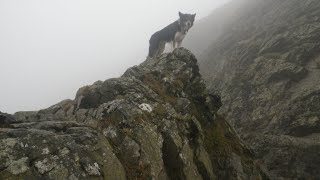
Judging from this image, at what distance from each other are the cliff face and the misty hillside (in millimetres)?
5941

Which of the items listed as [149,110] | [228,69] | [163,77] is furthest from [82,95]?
[228,69]

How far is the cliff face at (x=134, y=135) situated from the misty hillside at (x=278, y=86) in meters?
5.94

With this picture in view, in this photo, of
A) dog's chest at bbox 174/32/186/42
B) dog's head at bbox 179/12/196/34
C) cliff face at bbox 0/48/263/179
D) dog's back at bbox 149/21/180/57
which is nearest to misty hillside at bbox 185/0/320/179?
cliff face at bbox 0/48/263/179

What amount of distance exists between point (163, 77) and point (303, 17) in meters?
24.3

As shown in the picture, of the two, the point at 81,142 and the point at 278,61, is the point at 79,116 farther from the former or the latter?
the point at 278,61

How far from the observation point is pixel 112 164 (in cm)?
1353

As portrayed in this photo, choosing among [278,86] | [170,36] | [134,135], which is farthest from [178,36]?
[134,135]

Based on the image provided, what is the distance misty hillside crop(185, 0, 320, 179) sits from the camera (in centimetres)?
2550

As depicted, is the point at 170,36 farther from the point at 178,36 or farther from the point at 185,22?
the point at 185,22

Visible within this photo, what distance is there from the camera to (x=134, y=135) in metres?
15.7

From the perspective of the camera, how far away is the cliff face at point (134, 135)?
1219 cm

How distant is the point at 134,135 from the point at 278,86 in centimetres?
1968

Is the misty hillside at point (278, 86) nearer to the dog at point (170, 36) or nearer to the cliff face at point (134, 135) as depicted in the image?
the cliff face at point (134, 135)

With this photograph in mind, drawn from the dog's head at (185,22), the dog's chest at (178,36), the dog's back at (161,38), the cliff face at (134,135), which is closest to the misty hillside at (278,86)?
the cliff face at (134,135)
